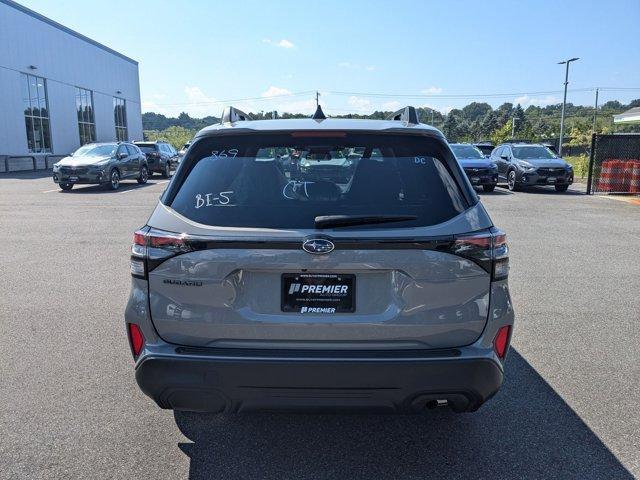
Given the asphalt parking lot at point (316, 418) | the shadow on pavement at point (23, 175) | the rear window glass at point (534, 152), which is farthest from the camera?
the shadow on pavement at point (23, 175)

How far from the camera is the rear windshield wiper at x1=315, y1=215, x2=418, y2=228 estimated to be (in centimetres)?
253

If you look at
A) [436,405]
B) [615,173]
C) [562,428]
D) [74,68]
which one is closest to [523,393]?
[562,428]

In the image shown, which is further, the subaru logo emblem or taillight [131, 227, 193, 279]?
taillight [131, 227, 193, 279]

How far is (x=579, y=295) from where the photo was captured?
6250mm

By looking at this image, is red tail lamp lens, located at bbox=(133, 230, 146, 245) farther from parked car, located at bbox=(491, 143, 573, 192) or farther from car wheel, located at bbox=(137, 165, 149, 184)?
car wheel, located at bbox=(137, 165, 149, 184)

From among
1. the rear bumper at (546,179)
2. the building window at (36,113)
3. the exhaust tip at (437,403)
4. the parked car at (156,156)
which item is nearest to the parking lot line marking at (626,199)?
the rear bumper at (546,179)

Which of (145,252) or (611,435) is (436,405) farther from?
(145,252)

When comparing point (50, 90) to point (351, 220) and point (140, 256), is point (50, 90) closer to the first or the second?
point (140, 256)

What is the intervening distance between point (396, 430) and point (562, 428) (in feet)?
3.37

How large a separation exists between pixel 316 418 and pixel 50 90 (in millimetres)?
40462

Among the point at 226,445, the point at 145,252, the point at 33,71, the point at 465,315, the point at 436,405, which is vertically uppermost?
the point at 33,71

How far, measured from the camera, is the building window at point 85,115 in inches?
1644

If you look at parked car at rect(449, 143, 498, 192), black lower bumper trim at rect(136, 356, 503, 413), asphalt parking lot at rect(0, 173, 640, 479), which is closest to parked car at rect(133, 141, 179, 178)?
parked car at rect(449, 143, 498, 192)

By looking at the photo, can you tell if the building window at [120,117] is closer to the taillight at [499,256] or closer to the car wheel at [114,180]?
the car wheel at [114,180]
